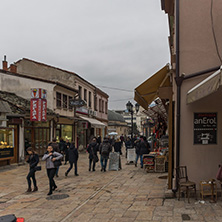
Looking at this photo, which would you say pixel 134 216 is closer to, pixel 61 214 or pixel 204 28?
pixel 61 214

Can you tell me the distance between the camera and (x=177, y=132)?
24.5 ft

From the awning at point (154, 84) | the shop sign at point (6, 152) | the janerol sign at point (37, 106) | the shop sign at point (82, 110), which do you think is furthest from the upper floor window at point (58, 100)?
the awning at point (154, 84)

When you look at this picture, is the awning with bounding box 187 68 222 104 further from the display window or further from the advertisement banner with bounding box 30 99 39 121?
the advertisement banner with bounding box 30 99 39 121

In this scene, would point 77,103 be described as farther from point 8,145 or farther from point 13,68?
point 8,145

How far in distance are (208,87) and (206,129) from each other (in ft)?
6.94

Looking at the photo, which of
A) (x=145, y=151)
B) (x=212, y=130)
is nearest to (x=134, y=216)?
(x=212, y=130)

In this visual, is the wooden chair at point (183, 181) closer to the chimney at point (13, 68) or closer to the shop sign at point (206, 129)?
the shop sign at point (206, 129)

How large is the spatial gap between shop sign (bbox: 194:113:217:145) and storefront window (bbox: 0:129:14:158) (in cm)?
1054

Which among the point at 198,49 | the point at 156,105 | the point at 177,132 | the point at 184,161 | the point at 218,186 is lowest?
the point at 218,186

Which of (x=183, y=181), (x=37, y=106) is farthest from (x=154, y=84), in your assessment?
(x=37, y=106)

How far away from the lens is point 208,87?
5625mm

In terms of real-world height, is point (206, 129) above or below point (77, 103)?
below

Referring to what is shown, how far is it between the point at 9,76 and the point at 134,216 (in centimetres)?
1651

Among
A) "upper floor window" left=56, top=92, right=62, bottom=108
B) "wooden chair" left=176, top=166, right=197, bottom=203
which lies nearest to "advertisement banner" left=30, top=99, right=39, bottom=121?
"upper floor window" left=56, top=92, right=62, bottom=108
